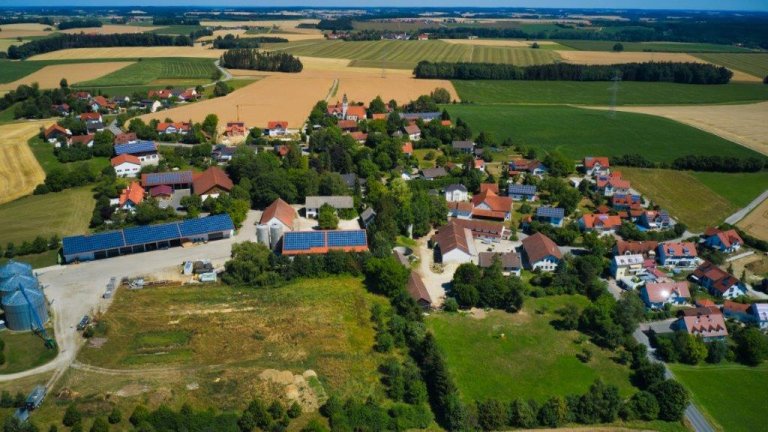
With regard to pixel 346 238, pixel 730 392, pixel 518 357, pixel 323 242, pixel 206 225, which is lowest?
pixel 518 357

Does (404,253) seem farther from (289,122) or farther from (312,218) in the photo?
(289,122)

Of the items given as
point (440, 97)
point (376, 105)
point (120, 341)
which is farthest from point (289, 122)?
point (120, 341)

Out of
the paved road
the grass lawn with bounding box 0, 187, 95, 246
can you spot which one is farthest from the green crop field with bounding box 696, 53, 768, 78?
the grass lawn with bounding box 0, 187, 95, 246

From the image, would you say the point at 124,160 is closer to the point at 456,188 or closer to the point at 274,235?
the point at 274,235

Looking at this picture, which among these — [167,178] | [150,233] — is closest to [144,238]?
[150,233]

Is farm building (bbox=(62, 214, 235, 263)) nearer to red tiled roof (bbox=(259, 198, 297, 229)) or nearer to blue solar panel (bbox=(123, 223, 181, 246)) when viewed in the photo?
blue solar panel (bbox=(123, 223, 181, 246))
